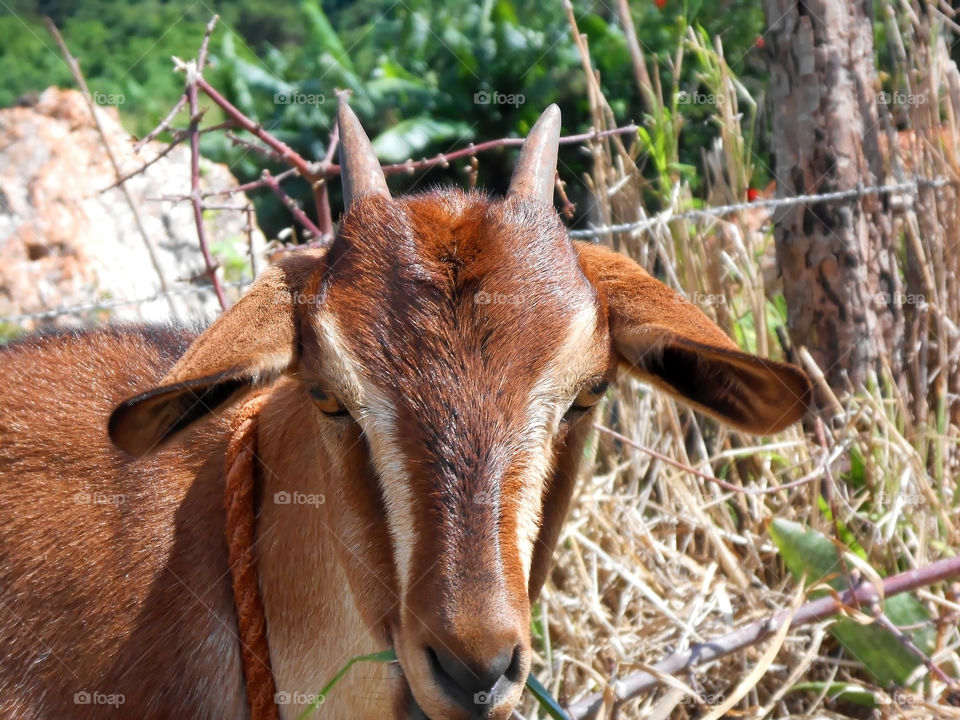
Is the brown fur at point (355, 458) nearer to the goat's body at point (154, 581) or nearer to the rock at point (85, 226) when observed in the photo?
the goat's body at point (154, 581)

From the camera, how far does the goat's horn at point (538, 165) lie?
9.48ft

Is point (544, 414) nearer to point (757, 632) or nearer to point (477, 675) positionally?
point (477, 675)

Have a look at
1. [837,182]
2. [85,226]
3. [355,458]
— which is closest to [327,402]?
[355,458]

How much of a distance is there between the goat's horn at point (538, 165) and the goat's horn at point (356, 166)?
38cm

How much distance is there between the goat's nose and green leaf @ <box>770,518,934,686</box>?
1708mm

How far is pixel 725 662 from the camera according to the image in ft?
13.2

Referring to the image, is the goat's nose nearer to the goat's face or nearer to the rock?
the goat's face

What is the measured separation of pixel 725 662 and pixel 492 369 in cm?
221

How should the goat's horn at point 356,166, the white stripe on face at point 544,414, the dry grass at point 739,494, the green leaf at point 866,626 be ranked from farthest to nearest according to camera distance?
the dry grass at point 739,494 → the green leaf at point 866,626 → the goat's horn at point 356,166 → the white stripe on face at point 544,414

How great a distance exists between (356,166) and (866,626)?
7.87 feet

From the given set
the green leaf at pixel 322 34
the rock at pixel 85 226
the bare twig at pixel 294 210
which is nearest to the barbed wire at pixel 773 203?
the bare twig at pixel 294 210

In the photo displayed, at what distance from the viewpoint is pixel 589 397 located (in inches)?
102

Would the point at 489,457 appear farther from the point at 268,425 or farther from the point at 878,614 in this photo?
the point at 878,614

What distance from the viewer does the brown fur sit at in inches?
90.7
